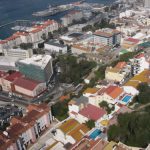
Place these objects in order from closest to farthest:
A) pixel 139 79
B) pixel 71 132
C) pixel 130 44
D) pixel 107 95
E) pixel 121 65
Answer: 1. pixel 71 132
2. pixel 107 95
3. pixel 139 79
4. pixel 121 65
5. pixel 130 44

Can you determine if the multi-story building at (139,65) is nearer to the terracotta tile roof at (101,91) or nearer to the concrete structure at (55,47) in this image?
the terracotta tile roof at (101,91)

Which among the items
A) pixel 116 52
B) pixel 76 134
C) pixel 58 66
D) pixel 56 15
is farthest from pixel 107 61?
pixel 56 15

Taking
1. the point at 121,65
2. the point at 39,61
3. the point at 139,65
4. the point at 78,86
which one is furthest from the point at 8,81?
the point at 139,65

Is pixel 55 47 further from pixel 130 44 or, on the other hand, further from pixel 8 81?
pixel 8 81

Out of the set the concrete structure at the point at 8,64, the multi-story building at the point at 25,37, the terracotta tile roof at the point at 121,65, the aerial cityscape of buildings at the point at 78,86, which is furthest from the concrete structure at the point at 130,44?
the multi-story building at the point at 25,37

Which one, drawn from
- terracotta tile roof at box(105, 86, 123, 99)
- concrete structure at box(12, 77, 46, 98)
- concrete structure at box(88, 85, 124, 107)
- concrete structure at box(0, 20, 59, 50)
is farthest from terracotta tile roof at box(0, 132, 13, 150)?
concrete structure at box(0, 20, 59, 50)

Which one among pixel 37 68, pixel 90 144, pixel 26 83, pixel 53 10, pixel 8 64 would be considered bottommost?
pixel 8 64
